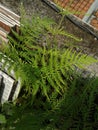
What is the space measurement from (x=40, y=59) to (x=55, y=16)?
0.46m

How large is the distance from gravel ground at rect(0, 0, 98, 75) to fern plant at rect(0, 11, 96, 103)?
14cm

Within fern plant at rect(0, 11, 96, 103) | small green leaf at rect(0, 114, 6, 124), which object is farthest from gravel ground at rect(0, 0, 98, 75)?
small green leaf at rect(0, 114, 6, 124)

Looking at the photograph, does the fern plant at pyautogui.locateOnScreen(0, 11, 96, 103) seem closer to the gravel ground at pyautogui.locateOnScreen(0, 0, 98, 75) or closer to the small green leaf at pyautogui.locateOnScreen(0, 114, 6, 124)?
the gravel ground at pyautogui.locateOnScreen(0, 0, 98, 75)

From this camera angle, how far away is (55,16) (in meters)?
2.65

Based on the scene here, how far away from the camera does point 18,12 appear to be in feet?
8.40

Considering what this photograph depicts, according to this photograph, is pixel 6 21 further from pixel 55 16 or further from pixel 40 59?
pixel 55 16

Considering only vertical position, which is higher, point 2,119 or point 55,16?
point 55,16

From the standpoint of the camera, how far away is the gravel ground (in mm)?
2543

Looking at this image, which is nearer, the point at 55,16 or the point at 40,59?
the point at 40,59

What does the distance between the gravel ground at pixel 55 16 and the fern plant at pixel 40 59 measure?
14cm

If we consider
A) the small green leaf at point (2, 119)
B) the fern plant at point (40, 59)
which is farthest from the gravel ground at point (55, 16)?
the small green leaf at point (2, 119)

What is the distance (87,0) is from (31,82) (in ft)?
19.7

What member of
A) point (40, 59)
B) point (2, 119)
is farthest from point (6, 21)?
point (2, 119)

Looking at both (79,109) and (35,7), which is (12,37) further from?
(79,109)
